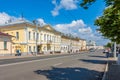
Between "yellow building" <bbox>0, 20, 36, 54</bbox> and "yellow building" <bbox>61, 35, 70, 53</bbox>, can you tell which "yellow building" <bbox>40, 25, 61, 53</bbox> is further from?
"yellow building" <bbox>0, 20, 36, 54</bbox>

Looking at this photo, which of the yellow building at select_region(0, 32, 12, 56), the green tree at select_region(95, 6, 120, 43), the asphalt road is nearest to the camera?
the green tree at select_region(95, 6, 120, 43)

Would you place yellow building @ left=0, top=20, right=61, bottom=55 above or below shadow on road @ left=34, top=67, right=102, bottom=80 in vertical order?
above

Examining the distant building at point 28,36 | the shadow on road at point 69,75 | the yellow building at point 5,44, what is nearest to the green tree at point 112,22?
the shadow on road at point 69,75

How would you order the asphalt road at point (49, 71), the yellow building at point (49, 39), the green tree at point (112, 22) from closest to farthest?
the green tree at point (112, 22) < the asphalt road at point (49, 71) < the yellow building at point (49, 39)

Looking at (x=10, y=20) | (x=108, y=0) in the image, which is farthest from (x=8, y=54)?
(x=108, y=0)

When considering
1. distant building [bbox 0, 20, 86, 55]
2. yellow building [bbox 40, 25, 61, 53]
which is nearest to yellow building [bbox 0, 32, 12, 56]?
distant building [bbox 0, 20, 86, 55]

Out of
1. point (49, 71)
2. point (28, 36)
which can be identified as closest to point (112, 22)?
point (49, 71)

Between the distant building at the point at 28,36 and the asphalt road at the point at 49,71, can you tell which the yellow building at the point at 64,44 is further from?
the asphalt road at the point at 49,71

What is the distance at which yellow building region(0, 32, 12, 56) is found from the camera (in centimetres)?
5201

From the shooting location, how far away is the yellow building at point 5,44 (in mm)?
52013

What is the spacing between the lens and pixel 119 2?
23.9 ft

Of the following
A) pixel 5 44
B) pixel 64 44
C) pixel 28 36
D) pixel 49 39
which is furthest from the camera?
pixel 64 44

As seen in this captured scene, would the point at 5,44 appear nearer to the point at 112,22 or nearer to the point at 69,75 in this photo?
the point at 69,75

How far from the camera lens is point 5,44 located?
53.7 m
